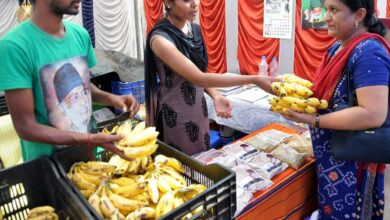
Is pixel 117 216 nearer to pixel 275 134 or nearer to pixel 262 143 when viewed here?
pixel 262 143

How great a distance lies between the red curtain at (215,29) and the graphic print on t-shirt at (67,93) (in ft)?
12.3

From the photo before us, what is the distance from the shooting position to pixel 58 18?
3.95ft

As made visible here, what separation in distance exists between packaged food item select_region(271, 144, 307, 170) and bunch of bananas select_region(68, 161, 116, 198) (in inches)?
43.0

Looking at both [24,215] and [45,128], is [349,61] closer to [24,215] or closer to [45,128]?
[45,128]

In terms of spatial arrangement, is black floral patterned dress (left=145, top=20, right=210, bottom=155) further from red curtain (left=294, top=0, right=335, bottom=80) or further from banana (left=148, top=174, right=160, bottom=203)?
red curtain (left=294, top=0, right=335, bottom=80)

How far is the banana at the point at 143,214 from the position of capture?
922mm

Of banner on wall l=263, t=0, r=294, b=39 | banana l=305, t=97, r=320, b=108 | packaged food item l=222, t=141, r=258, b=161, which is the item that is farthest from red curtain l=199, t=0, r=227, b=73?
banana l=305, t=97, r=320, b=108

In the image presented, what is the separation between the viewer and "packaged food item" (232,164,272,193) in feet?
5.36

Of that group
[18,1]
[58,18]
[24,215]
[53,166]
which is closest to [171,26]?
[58,18]

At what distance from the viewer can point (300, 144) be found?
2045 mm

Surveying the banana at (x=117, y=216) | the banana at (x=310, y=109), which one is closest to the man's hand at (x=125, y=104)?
the banana at (x=117, y=216)

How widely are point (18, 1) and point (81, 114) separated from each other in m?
5.19

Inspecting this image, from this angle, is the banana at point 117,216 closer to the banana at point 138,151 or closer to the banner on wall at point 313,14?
the banana at point 138,151

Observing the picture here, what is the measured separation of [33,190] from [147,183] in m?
0.38
